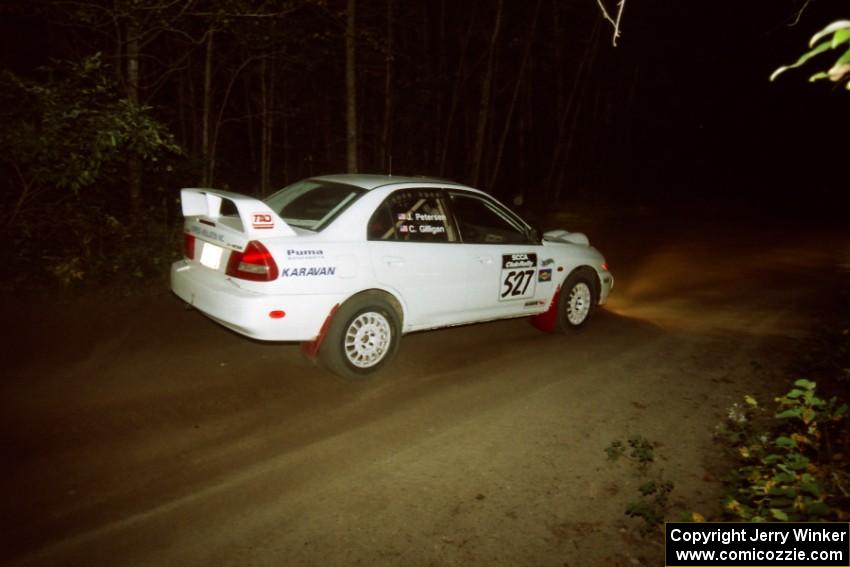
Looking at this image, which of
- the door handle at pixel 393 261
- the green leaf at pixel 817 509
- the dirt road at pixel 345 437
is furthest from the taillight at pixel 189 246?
the green leaf at pixel 817 509

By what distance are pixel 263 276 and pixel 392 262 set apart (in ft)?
3.96

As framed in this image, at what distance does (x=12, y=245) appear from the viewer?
8.20 meters

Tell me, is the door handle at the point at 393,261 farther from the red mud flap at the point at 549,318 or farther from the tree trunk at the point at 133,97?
the tree trunk at the point at 133,97

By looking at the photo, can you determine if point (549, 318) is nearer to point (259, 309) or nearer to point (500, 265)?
point (500, 265)

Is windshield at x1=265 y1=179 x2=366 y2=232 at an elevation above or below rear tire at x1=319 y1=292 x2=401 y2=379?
above

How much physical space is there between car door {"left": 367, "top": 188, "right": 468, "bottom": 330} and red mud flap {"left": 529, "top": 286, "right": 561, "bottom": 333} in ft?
4.41

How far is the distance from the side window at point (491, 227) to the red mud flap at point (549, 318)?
2.89 ft

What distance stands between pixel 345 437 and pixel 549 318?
11.2 feet

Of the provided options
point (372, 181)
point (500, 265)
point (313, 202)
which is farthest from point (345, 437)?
point (500, 265)

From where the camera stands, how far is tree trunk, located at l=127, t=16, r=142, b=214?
8.73 m

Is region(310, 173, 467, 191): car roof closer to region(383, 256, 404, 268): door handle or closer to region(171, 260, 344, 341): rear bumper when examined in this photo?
region(383, 256, 404, 268): door handle

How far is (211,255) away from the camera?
538cm
